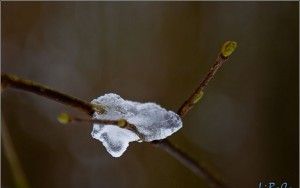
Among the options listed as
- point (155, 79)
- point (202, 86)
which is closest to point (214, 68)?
point (202, 86)

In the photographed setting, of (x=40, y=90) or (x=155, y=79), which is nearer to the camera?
(x=40, y=90)

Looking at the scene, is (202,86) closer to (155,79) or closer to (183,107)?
(183,107)

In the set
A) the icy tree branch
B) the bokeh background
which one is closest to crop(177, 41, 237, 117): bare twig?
the icy tree branch

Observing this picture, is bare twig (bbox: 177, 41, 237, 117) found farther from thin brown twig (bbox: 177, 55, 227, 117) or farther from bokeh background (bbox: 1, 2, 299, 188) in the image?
bokeh background (bbox: 1, 2, 299, 188)

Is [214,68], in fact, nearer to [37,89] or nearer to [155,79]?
[37,89]

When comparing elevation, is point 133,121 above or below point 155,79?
above

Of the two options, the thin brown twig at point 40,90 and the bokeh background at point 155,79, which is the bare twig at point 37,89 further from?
the bokeh background at point 155,79

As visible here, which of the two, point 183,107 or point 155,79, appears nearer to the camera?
point 183,107

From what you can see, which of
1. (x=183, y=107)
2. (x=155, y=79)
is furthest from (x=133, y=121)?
(x=155, y=79)
